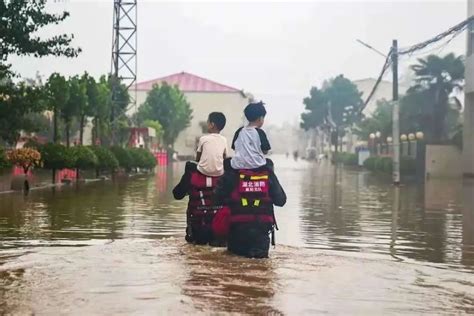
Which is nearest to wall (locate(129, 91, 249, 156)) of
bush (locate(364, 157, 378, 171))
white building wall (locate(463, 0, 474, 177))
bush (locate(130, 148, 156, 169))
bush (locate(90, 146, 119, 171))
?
bush (locate(364, 157, 378, 171))

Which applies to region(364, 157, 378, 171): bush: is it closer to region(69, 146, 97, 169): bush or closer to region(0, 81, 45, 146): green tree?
region(69, 146, 97, 169): bush

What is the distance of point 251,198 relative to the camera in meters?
7.69

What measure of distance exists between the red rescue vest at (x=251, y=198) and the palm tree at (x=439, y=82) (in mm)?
40961

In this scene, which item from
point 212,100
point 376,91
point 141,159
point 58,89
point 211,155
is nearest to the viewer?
point 211,155

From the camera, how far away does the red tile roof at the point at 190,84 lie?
11044cm

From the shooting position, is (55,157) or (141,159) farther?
(141,159)

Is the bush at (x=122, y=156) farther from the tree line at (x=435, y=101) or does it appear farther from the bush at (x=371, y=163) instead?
the bush at (x=371, y=163)

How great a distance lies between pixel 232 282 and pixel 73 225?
21.6 feet

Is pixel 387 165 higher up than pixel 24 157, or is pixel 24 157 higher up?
pixel 24 157

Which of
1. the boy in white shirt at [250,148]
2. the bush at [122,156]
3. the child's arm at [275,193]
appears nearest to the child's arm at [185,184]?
the boy in white shirt at [250,148]

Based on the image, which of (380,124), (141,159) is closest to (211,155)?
(141,159)

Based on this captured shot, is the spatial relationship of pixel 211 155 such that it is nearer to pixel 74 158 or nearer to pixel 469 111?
pixel 74 158

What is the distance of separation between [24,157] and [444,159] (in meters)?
25.4

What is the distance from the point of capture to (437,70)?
47.4 metres
